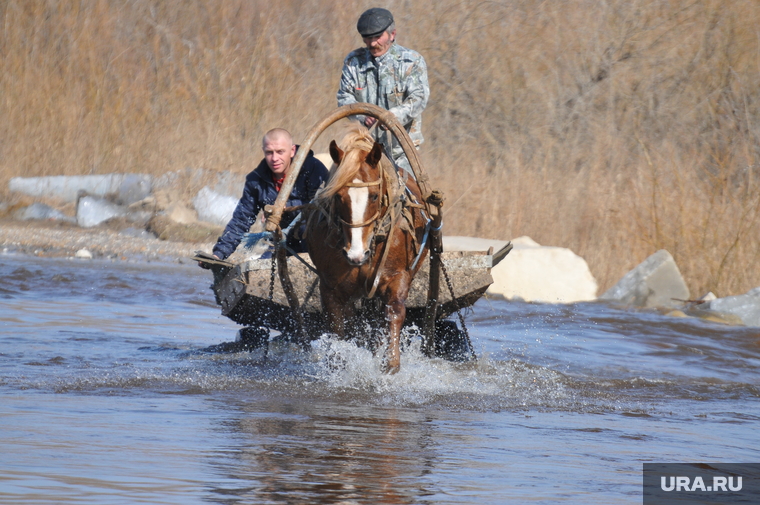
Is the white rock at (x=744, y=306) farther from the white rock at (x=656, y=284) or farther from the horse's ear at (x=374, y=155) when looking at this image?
the horse's ear at (x=374, y=155)

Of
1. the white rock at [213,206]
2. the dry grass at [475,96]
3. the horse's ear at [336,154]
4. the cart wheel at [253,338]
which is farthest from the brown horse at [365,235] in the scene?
the white rock at [213,206]

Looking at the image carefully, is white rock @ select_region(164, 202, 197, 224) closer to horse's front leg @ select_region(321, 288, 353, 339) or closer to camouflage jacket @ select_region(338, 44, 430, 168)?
camouflage jacket @ select_region(338, 44, 430, 168)

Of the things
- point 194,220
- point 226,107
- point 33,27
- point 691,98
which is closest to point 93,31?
point 33,27

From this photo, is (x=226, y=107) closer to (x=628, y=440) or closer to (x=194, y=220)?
(x=194, y=220)

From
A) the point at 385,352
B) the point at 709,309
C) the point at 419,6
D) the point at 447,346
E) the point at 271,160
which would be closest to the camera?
the point at 385,352

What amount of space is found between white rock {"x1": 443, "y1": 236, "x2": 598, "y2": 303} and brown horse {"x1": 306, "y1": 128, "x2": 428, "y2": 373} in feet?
20.7

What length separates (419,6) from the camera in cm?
1897

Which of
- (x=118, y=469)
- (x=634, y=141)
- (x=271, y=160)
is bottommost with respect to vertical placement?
(x=118, y=469)

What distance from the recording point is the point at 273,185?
6.96 meters

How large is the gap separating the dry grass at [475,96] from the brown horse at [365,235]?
23.9 feet

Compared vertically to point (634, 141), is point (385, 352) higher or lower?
lower

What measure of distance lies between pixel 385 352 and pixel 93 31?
1310cm

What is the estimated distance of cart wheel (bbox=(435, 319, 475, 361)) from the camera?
7293 millimetres

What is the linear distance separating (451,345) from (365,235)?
1.85 metres
